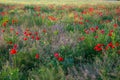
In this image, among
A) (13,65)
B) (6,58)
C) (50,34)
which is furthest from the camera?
(50,34)

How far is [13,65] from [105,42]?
6.10 feet

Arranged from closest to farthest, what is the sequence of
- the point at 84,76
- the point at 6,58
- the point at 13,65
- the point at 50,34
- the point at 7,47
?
the point at 84,76 → the point at 13,65 → the point at 6,58 → the point at 7,47 → the point at 50,34

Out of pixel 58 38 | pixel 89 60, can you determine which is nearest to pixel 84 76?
pixel 89 60

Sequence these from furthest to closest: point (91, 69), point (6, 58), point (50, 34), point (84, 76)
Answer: point (50, 34) < point (6, 58) < point (91, 69) < point (84, 76)

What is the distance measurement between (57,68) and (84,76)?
0.70 meters

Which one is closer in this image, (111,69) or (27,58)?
(111,69)

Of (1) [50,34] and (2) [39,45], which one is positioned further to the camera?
(1) [50,34]

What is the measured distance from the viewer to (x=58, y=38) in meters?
6.65

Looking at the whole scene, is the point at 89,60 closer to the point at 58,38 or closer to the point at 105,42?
the point at 105,42

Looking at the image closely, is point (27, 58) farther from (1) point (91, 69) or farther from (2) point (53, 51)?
(1) point (91, 69)

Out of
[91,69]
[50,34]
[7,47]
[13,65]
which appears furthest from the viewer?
[50,34]

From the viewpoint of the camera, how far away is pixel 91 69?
473cm

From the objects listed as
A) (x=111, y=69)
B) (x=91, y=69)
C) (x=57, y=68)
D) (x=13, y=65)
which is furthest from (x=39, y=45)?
(x=111, y=69)

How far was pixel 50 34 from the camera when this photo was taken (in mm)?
7246
